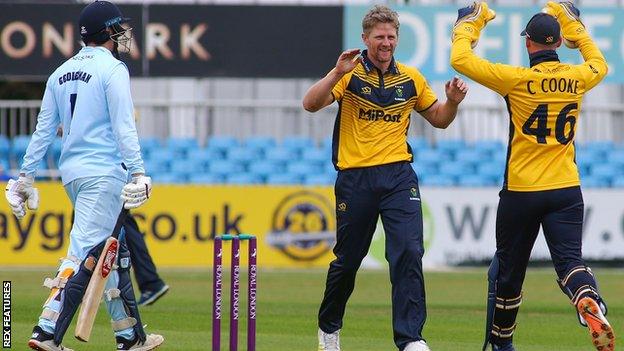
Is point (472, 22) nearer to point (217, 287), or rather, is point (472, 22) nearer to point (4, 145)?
point (217, 287)

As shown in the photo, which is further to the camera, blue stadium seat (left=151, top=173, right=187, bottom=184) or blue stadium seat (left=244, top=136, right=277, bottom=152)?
blue stadium seat (left=244, top=136, right=277, bottom=152)

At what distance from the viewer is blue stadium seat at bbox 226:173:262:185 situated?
20953mm

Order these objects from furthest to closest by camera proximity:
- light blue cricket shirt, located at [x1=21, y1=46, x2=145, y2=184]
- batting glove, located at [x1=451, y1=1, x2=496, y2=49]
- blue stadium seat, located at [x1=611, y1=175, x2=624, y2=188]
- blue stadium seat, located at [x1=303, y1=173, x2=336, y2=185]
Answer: blue stadium seat, located at [x1=611, y1=175, x2=624, y2=188] < blue stadium seat, located at [x1=303, y1=173, x2=336, y2=185] < batting glove, located at [x1=451, y1=1, x2=496, y2=49] < light blue cricket shirt, located at [x1=21, y1=46, x2=145, y2=184]

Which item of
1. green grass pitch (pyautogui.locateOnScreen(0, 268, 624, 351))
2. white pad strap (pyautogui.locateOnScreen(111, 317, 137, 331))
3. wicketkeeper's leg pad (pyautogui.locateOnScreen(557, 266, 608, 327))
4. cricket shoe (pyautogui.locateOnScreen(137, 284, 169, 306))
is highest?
wicketkeeper's leg pad (pyautogui.locateOnScreen(557, 266, 608, 327))

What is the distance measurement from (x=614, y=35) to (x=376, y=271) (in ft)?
19.5

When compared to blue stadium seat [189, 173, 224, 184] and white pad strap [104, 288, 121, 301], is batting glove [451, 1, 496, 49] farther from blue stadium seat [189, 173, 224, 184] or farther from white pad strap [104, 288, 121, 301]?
blue stadium seat [189, 173, 224, 184]

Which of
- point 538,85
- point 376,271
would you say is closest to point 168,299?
point 376,271

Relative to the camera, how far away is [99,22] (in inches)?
336

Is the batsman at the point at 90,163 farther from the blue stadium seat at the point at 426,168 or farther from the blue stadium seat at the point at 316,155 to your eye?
the blue stadium seat at the point at 426,168

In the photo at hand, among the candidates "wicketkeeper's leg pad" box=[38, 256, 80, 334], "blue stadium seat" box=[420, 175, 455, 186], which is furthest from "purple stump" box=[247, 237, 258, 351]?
"blue stadium seat" box=[420, 175, 455, 186]

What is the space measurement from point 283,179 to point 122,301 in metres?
12.3

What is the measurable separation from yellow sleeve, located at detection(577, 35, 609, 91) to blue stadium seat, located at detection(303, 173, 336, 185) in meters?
11.4

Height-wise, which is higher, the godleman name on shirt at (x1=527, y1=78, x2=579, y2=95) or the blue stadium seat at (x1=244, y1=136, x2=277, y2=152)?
the godleman name on shirt at (x1=527, y1=78, x2=579, y2=95)

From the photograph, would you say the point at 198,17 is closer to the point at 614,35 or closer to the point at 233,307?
the point at 614,35
